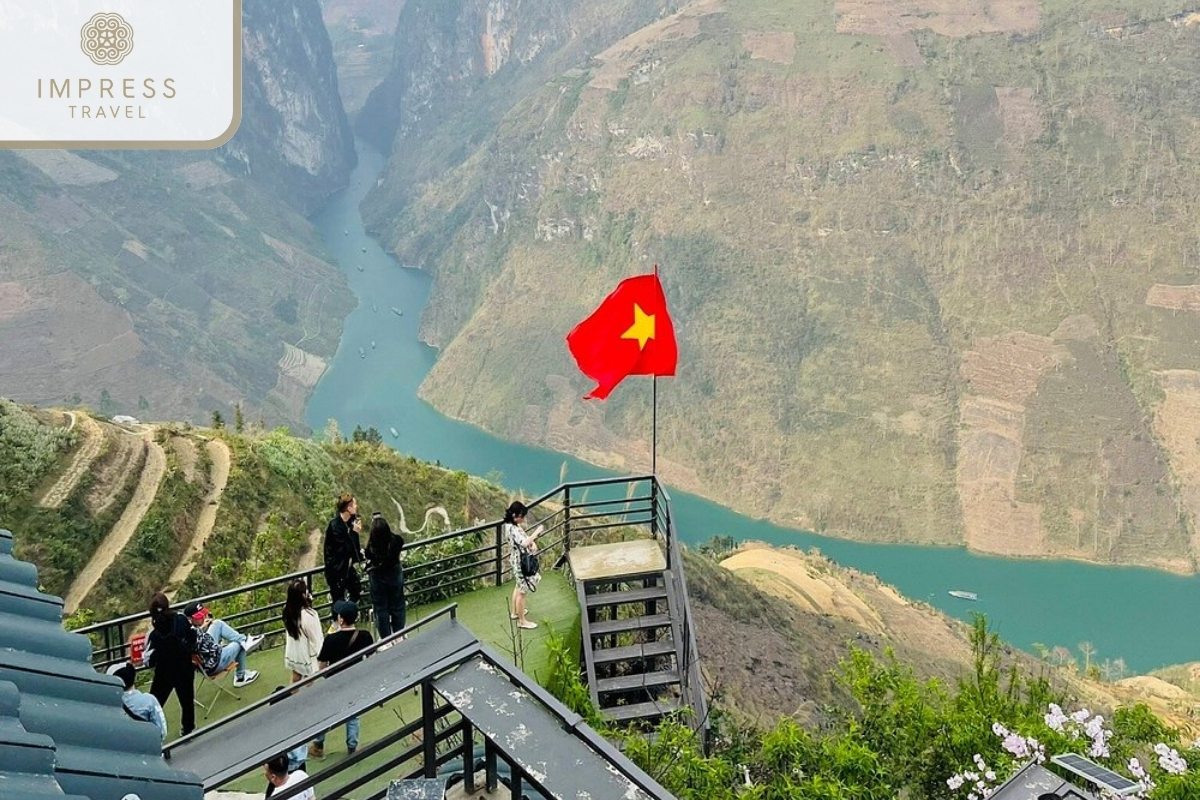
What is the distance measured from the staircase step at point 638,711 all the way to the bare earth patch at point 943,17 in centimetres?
13632

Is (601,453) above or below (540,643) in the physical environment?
below

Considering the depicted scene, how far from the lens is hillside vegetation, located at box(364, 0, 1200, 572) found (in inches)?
4008

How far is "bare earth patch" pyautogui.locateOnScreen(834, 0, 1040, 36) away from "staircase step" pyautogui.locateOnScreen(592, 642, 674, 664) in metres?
136

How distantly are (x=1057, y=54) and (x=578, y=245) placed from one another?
66.0 m

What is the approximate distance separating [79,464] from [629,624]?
14119mm

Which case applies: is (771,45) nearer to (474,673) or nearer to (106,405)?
(106,405)

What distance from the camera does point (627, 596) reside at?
36.2 feet

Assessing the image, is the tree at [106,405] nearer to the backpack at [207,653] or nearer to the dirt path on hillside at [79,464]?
the dirt path on hillside at [79,464]

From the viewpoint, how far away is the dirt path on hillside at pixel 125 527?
54.2ft

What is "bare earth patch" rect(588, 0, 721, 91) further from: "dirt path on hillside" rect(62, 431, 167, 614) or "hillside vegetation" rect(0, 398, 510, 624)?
"dirt path on hillside" rect(62, 431, 167, 614)

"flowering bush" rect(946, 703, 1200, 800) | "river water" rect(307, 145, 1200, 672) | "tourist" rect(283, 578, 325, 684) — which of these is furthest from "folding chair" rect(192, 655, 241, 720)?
"river water" rect(307, 145, 1200, 672)

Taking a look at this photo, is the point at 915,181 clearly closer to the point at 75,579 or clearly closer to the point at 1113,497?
the point at 1113,497

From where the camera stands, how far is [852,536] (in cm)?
9681

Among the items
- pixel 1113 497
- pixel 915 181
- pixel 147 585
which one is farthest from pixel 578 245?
pixel 147 585
